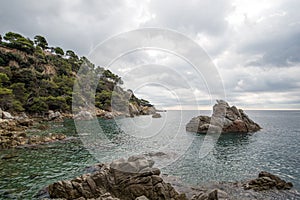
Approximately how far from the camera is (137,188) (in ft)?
51.5

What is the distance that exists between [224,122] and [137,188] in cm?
5111

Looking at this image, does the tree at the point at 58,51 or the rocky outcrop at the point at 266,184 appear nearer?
the rocky outcrop at the point at 266,184

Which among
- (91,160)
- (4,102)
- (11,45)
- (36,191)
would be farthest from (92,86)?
(36,191)

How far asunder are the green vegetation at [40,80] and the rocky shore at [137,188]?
217 feet

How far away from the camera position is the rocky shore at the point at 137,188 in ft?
50.8

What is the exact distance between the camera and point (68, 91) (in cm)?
9875

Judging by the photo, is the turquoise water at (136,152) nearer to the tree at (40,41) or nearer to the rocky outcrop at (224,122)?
the rocky outcrop at (224,122)

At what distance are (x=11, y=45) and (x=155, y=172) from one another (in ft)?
393

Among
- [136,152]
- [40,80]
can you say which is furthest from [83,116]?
[136,152]

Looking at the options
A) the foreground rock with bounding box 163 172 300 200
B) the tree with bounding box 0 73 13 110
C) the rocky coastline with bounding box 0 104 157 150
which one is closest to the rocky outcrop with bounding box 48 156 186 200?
the foreground rock with bounding box 163 172 300 200

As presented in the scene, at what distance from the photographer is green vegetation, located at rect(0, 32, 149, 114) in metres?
77.2

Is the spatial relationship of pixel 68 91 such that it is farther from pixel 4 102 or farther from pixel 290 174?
pixel 290 174

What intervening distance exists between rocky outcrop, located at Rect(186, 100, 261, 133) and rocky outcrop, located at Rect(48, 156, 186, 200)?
4553cm

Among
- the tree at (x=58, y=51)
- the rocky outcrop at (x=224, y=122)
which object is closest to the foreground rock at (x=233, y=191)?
the rocky outcrop at (x=224, y=122)
